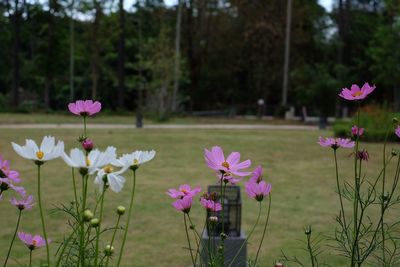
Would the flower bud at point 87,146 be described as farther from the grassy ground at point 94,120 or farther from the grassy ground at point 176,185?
the grassy ground at point 94,120

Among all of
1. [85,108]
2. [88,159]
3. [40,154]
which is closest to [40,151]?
[40,154]

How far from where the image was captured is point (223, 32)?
29.1 metres

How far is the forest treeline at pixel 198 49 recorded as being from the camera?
26156 mm

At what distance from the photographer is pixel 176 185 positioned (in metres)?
6.52

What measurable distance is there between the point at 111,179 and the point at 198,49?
92.7ft

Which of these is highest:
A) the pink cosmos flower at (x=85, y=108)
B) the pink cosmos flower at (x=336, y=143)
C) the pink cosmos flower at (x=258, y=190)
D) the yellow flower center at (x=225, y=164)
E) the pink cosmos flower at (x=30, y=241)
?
the pink cosmos flower at (x=85, y=108)

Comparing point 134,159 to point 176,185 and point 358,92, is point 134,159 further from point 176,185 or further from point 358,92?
point 176,185

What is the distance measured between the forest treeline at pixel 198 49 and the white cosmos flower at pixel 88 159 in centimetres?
2382

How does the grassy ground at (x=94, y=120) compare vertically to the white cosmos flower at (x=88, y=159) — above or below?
below

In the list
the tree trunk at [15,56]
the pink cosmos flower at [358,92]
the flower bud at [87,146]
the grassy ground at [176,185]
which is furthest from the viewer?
the tree trunk at [15,56]

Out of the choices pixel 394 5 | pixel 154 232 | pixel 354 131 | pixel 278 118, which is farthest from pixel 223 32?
pixel 354 131

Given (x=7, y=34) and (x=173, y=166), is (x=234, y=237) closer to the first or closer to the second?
(x=173, y=166)

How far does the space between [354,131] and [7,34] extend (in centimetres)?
3099

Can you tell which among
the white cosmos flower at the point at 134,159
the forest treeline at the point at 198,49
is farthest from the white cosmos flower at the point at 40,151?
the forest treeline at the point at 198,49
